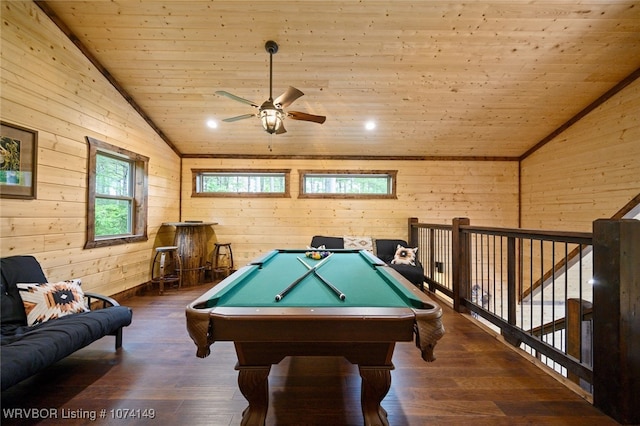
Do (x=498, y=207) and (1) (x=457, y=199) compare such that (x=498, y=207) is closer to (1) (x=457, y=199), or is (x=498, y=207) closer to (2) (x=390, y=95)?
(1) (x=457, y=199)

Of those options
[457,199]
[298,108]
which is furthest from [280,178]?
[457,199]

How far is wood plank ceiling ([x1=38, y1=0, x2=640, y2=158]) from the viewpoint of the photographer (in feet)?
8.97

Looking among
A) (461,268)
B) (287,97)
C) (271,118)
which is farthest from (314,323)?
(461,268)

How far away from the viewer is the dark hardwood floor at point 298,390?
1568 mm

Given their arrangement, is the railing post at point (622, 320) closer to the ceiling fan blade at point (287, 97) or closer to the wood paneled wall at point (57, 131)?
the ceiling fan blade at point (287, 97)

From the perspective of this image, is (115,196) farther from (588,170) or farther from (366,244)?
(588,170)

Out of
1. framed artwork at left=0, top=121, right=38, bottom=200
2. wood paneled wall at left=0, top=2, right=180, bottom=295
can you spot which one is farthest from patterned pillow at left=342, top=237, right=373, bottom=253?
framed artwork at left=0, top=121, right=38, bottom=200

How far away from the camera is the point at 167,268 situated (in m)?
4.60

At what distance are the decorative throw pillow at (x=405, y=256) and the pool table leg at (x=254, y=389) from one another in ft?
10.3

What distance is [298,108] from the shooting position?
3.93 m

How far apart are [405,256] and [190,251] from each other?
3492 mm

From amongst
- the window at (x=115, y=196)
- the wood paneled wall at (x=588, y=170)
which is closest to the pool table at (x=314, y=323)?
the window at (x=115, y=196)

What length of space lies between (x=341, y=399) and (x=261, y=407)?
599mm

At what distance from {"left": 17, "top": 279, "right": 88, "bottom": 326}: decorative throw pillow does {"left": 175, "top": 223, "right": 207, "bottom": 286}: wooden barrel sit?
208cm
